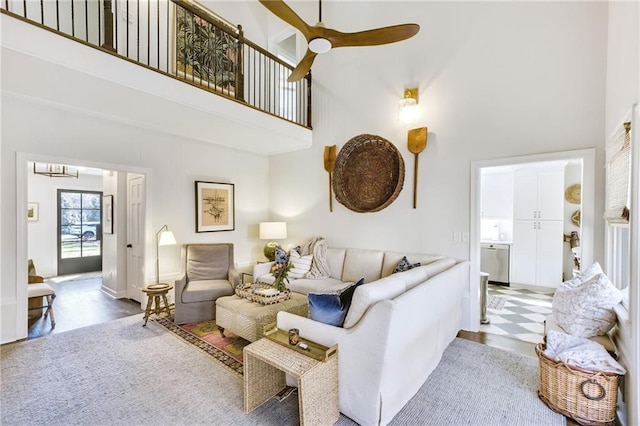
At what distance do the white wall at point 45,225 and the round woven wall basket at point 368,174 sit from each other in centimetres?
653

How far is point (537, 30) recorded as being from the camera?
300cm

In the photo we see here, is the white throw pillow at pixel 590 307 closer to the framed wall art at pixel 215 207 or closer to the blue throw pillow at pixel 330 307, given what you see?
the blue throw pillow at pixel 330 307

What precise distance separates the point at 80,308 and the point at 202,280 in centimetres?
186

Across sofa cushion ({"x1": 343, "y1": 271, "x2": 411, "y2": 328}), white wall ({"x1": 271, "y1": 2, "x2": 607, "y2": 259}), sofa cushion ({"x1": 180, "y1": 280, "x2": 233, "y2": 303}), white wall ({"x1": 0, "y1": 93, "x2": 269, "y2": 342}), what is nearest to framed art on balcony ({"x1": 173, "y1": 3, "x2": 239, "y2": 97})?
white wall ({"x1": 0, "y1": 93, "x2": 269, "y2": 342})

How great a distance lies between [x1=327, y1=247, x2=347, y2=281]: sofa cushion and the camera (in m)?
4.24

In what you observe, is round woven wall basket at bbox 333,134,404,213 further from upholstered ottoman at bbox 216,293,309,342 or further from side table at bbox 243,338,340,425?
side table at bbox 243,338,340,425

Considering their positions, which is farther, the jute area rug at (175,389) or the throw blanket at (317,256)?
the throw blanket at (317,256)

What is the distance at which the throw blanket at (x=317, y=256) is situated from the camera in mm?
4203

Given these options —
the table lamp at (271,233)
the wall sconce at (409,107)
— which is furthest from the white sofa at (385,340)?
the table lamp at (271,233)

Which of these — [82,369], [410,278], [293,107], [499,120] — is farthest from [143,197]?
[499,120]

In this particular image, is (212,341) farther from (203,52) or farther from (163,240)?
(203,52)

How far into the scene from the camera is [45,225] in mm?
6258

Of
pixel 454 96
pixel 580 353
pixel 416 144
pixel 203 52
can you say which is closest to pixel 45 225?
pixel 203 52

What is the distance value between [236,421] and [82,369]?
5.49 ft
